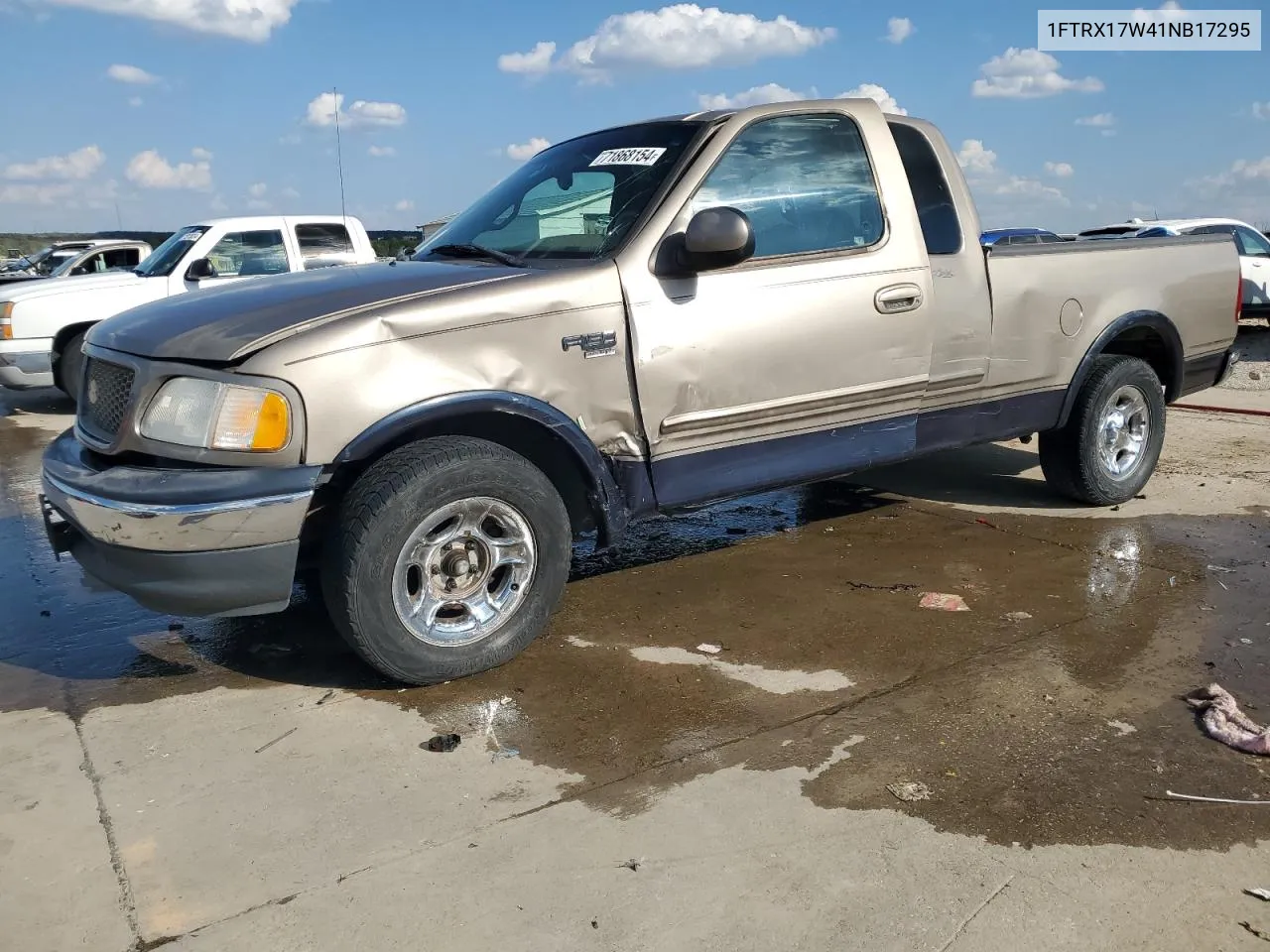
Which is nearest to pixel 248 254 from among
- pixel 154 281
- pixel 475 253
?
pixel 154 281

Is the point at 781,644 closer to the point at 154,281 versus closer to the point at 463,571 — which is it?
the point at 463,571

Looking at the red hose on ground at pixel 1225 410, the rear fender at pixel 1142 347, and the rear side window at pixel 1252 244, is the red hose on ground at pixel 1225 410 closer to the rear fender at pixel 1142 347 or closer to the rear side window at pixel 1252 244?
the rear fender at pixel 1142 347

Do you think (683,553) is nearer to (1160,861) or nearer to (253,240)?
(1160,861)

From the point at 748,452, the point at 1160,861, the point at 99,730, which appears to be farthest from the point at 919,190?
the point at 99,730

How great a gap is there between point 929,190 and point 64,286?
8251 millimetres

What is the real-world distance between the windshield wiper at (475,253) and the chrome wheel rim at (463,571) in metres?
1.05

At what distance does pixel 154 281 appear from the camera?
393 inches

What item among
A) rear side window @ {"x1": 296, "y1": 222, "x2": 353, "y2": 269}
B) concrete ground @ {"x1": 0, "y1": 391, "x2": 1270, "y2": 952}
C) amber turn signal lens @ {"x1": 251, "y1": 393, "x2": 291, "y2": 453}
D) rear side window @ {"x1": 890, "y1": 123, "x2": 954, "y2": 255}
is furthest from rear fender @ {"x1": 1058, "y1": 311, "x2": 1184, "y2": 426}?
rear side window @ {"x1": 296, "y1": 222, "x2": 353, "y2": 269}

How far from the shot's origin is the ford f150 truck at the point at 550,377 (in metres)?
3.27

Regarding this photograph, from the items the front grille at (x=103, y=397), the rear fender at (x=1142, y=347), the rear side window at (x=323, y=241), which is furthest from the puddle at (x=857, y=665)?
the rear side window at (x=323, y=241)

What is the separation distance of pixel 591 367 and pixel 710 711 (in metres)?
1.26

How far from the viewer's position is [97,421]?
368 centimetres

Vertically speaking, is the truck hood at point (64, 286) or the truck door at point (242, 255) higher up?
the truck door at point (242, 255)

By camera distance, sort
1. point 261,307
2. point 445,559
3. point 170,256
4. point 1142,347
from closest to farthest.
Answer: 1. point 261,307
2. point 445,559
3. point 1142,347
4. point 170,256
